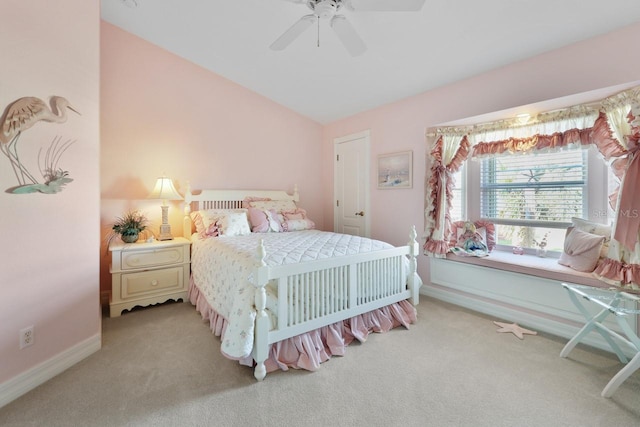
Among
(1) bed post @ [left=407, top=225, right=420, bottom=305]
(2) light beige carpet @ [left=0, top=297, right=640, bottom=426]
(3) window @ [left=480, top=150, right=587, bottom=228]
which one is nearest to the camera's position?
(2) light beige carpet @ [left=0, top=297, right=640, bottom=426]

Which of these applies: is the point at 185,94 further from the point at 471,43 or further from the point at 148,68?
the point at 471,43

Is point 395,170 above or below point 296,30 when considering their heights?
below

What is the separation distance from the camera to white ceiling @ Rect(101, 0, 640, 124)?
6.75 feet

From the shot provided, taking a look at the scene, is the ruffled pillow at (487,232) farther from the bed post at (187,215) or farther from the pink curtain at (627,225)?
the bed post at (187,215)

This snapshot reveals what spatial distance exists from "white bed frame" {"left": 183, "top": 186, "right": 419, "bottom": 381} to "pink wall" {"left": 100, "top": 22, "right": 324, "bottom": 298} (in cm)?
236

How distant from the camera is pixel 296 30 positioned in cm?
202

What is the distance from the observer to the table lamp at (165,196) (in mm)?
3164

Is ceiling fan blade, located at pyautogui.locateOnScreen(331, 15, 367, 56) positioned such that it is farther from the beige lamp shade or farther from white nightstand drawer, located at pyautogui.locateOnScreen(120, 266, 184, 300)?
white nightstand drawer, located at pyautogui.locateOnScreen(120, 266, 184, 300)

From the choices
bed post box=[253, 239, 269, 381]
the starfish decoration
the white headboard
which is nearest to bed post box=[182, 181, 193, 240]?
the white headboard

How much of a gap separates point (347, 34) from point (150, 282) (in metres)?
3.05

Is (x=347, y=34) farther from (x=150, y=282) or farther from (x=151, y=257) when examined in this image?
(x=150, y=282)

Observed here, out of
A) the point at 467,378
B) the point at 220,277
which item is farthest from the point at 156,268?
the point at 467,378

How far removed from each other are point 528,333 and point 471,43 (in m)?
2.61

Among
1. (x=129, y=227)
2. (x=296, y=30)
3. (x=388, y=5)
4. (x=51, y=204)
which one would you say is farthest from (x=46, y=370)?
(x=388, y=5)
